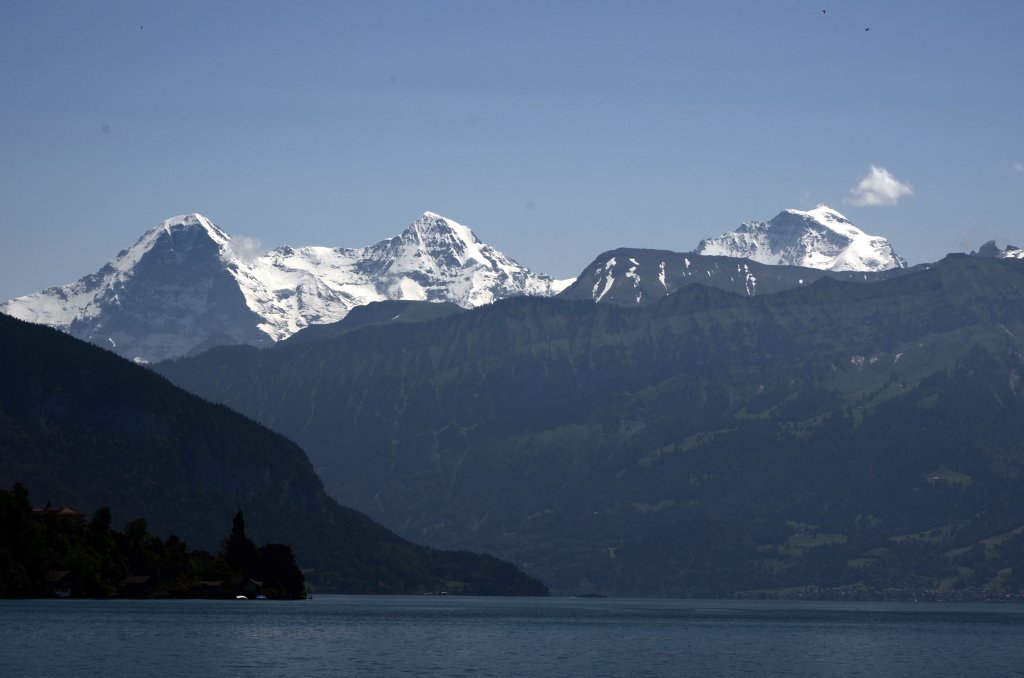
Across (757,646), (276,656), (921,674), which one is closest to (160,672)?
(276,656)

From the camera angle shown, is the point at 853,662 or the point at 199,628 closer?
the point at 853,662

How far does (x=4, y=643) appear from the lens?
158 m

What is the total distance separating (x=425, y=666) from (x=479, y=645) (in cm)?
3726

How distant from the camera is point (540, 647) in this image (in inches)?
7411

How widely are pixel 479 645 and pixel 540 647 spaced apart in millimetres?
6599

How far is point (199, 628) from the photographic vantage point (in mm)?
196250

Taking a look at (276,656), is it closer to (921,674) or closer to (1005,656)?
(921,674)

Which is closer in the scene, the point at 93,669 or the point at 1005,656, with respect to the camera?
the point at 93,669

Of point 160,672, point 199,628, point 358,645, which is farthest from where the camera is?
point 199,628

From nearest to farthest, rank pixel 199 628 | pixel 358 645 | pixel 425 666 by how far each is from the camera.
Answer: pixel 425 666 → pixel 358 645 → pixel 199 628

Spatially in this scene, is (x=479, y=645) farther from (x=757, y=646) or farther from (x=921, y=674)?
(x=921, y=674)

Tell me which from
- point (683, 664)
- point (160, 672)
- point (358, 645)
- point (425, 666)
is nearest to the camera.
Answer: point (160, 672)

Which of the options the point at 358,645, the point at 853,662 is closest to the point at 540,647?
the point at 358,645

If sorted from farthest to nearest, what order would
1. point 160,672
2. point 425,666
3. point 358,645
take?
point 358,645, point 425,666, point 160,672
